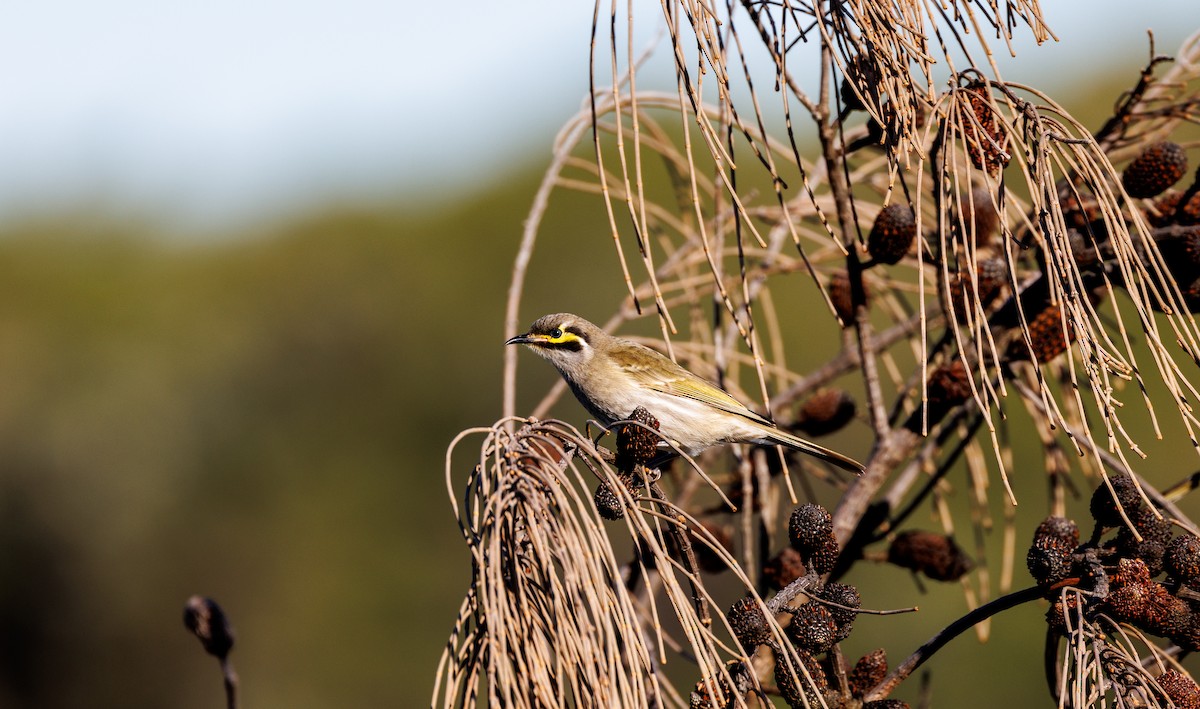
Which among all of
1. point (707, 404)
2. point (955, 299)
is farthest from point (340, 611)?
point (955, 299)

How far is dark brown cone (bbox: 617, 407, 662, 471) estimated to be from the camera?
2.04 meters

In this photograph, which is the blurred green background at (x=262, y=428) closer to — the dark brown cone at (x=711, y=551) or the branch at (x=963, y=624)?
the dark brown cone at (x=711, y=551)

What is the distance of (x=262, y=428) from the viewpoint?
13.9 metres

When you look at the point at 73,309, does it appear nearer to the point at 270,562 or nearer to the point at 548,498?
the point at 270,562

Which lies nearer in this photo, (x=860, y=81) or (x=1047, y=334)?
(x=860, y=81)

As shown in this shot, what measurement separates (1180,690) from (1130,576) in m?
0.22

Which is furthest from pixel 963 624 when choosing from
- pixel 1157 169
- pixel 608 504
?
pixel 1157 169

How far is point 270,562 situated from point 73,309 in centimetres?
403

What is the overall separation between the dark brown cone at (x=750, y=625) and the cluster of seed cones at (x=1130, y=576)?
50 cm

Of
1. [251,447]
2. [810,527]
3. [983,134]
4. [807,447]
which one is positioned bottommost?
[251,447]

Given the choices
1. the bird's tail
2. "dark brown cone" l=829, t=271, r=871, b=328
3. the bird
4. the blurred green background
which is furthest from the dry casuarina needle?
the blurred green background

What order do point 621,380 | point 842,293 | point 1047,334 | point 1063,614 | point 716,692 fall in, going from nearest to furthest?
1. point 716,692
2. point 1063,614
3. point 1047,334
4. point 842,293
5. point 621,380

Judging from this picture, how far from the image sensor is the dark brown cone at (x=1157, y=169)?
8.45 ft

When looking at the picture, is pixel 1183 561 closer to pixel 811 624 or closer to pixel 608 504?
pixel 811 624
